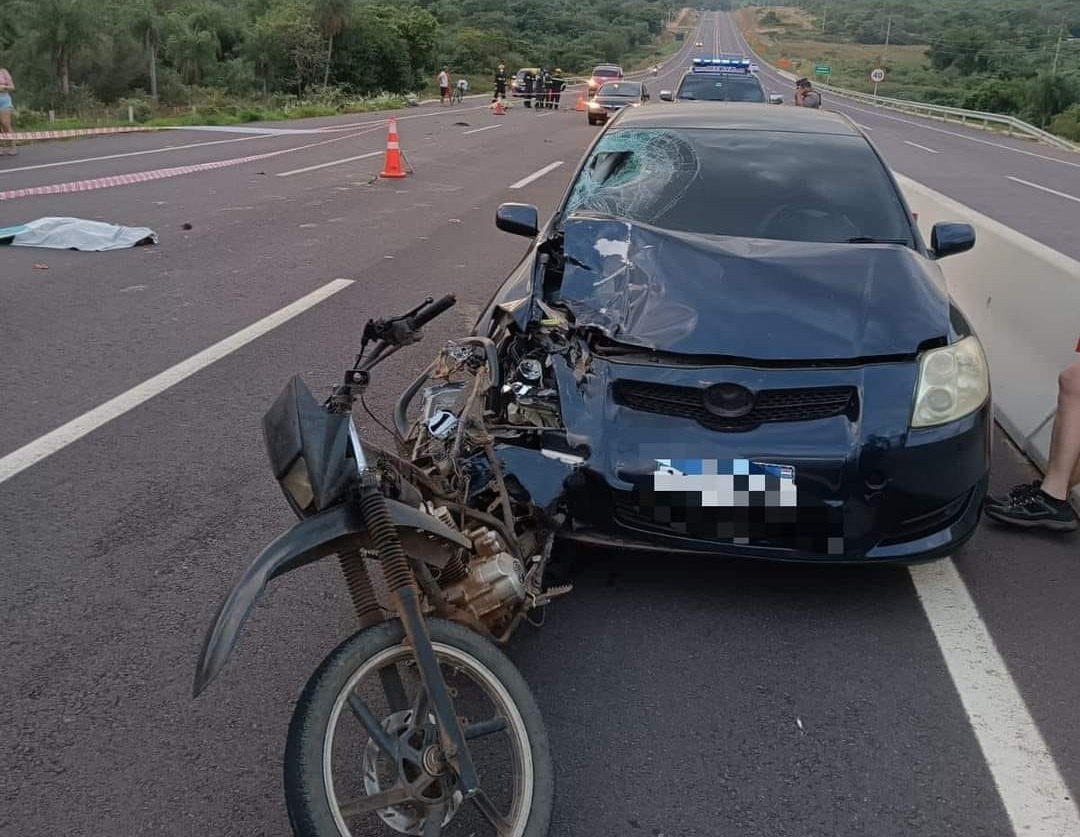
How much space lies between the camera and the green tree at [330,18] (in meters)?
58.6

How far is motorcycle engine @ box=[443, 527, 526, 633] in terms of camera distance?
304 cm

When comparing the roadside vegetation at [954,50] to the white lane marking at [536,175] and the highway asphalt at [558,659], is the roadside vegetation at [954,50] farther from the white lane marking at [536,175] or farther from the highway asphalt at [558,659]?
the highway asphalt at [558,659]

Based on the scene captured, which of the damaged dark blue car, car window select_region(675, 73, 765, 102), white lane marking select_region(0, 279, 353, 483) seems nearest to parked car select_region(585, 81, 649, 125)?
car window select_region(675, 73, 765, 102)

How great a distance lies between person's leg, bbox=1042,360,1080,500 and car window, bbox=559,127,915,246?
934 millimetres

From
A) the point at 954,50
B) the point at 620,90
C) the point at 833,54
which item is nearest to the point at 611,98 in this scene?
the point at 620,90

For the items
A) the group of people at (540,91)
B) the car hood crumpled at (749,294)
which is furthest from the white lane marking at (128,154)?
the group of people at (540,91)

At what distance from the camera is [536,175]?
17219 millimetres

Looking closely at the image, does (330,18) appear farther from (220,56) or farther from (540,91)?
(540,91)

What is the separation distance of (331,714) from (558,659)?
1189 millimetres

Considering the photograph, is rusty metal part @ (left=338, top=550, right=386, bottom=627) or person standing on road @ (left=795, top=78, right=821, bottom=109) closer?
rusty metal part @ (left=338, top=550, right=386, bottom=627)

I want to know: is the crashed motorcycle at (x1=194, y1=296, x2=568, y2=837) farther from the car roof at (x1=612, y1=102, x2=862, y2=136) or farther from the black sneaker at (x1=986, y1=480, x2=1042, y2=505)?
the car roof at (x1=612, y1=102, x2=862, y2=136)

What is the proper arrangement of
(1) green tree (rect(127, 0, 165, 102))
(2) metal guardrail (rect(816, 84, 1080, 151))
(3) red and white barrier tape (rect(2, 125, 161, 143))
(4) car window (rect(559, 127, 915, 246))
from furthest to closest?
(1) green tree (rect(127, 0, 165, 102))
(2) metal guardrail (rect(816, 84, 1080, 151))
(3) red and white barrier tape (rect(2, 125, 161, 143))
(4) car window (rect(559, 127, 915, 246))

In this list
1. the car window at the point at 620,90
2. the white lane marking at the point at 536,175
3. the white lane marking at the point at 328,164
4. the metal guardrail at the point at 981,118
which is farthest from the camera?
the metal guardrail at the point at 981,118

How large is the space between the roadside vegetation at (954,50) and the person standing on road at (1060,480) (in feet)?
147
